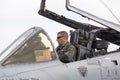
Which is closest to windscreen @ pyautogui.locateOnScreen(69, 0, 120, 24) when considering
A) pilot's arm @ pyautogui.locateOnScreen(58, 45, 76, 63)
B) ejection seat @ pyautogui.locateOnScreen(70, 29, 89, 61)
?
ejection seat @ pyautogui.locateOnScreen(70, 29, 89, 61)

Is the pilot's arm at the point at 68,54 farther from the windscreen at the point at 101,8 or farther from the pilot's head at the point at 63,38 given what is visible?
the windscreen at the point at 101,8

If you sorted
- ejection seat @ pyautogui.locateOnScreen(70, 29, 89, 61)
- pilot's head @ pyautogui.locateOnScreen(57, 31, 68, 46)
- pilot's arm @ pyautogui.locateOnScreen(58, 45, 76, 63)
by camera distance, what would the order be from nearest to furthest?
pilot's arm @ pyautogui.locateOnScreen(58, 45, 76, 63)
ejection seat @ pyautogui.locateOnScreen(70, 29, 89, 61)
pilot's head @ pyautogui.locateOnScreen(57, 31, 68, 46)

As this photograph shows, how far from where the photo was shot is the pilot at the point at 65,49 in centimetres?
1094

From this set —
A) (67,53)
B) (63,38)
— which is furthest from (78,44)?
(67,53)

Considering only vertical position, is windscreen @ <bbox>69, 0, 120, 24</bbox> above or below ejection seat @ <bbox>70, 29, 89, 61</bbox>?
above

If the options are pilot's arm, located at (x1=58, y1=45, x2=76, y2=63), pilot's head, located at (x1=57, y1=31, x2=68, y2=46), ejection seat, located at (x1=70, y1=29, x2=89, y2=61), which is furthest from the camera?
pilot's head, located at (x1=57, y1=31, x2=68, y2=46)

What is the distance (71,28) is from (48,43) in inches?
99.4

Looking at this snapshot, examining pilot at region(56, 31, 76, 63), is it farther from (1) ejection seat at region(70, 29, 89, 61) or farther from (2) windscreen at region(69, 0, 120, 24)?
(2) windscreen at region(69, 0, 120, 24)

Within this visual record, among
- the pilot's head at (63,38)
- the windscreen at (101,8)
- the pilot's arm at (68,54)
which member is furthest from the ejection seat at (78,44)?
the windscreen at (101,8)

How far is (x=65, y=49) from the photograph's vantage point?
11.4 m

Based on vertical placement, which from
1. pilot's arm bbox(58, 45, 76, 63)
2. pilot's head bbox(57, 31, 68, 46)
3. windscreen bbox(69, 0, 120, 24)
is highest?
windscreen bbox(69, 0, 120, 24)

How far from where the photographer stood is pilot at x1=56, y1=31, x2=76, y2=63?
431 inches

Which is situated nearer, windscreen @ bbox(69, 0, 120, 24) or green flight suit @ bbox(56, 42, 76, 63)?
green flight suit @ bbox(56, 42, 76, 63)

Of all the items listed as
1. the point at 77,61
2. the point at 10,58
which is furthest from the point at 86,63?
the point at 10,58
